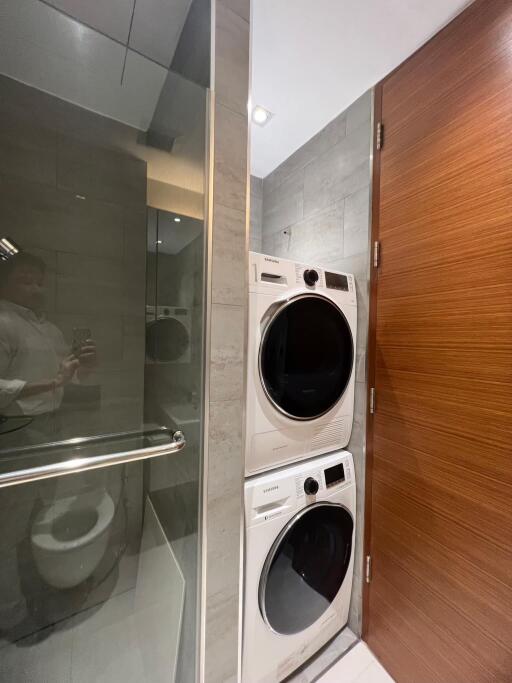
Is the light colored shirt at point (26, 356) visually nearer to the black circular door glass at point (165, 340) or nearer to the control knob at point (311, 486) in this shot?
the black circular door glass at point (165, 340)

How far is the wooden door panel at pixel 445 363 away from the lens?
830mm

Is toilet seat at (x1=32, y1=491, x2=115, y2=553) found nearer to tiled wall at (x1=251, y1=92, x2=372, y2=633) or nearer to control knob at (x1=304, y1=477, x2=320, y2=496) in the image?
control knob at (x1=304, y1=477, x2=320, y2=496)

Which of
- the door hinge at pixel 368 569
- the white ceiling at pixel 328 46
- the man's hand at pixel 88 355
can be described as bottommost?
the door hinge at pixel 368 569

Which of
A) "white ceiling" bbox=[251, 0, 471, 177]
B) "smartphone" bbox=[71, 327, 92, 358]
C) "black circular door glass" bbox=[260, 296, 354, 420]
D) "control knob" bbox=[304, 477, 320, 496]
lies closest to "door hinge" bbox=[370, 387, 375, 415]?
"black circular door glass" bbox=[260, 296, 354, 420]

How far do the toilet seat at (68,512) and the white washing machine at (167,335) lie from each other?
0.52 meters

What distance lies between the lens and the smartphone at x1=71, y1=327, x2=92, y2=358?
853 mm

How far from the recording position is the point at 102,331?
90cm

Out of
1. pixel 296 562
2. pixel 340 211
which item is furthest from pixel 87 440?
pixel 340 211

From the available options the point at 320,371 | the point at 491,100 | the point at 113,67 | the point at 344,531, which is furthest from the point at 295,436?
the point at 113,67

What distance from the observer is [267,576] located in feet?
3.07

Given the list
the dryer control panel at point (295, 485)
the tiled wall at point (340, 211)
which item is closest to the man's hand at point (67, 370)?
the dryer control panel at point (295, 485)

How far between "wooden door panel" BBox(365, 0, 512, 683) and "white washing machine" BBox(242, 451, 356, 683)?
0.16 metres

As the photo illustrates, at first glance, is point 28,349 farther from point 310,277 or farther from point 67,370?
point 310,277

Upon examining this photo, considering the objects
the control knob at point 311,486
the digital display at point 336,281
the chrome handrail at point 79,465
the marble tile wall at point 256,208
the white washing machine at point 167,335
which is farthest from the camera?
the marble tile wall at point 256,208
